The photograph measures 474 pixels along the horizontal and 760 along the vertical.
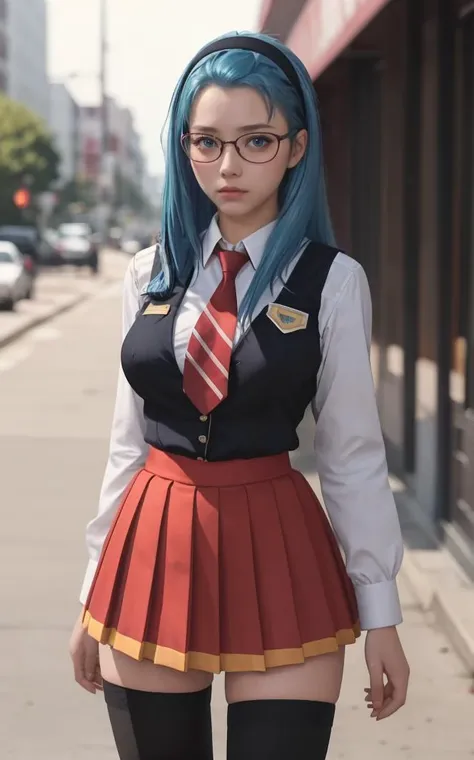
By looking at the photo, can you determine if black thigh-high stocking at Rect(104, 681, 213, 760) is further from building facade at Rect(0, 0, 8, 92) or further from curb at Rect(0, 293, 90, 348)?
building facade at Rect(0, 0, 8, 92)

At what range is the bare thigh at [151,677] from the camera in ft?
7.83

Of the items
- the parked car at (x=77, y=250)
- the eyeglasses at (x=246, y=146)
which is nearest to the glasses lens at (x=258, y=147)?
the eyeglasses at (x=246, y=146)

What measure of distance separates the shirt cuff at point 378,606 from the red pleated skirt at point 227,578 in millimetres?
36

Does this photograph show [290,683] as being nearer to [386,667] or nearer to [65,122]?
[386,667]

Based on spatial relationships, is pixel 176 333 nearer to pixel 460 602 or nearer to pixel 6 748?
pixel 6 748

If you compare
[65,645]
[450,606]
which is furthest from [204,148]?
[450,606]

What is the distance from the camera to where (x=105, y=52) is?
70.6m

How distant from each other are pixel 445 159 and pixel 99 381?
8477mm

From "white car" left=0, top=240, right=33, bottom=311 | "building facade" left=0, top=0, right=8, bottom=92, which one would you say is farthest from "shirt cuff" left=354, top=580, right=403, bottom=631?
"building facade" left=0, top=0, right=8, bottom=92

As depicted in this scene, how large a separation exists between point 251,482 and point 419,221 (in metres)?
6.36

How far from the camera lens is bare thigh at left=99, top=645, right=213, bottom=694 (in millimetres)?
2387

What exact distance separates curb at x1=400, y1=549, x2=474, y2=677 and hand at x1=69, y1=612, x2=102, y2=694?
2763mm

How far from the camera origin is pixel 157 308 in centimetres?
250

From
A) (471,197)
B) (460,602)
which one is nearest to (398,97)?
(471,197)
